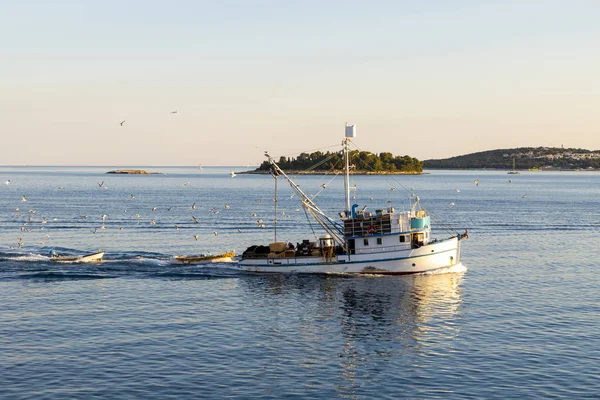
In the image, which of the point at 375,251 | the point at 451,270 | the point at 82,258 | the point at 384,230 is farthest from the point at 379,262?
the point at 82,258

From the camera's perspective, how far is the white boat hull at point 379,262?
70.6 m

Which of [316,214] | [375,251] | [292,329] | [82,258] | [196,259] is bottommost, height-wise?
[292,329]

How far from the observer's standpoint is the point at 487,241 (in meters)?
100

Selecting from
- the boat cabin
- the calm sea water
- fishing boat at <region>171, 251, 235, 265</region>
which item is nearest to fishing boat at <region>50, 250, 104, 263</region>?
the calm sea water

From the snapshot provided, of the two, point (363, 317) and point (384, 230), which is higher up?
point (384, 230)

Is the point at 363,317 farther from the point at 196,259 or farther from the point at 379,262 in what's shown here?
the point at 196,259

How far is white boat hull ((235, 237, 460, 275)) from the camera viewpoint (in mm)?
70562

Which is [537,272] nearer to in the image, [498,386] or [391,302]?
[391,302]

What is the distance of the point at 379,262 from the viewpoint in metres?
70.6

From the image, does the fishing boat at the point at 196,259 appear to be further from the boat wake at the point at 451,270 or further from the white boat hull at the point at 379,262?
the boat wake at the point at 451,270

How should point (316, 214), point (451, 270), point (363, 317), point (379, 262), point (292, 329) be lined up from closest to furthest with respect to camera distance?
Result: 1. point (292, 329)
2. point (363, 317)
3. point (379, 262)
4. point (451, 270)
5. point (316, 214)

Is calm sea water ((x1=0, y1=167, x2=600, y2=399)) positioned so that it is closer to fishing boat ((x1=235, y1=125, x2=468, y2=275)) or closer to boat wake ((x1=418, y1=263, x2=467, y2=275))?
boat wake ((x1=418, y1=263, x2=467, y2=275))

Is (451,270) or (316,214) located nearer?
(451,270)

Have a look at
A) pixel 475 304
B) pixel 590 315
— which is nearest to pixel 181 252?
pixel 475 304
